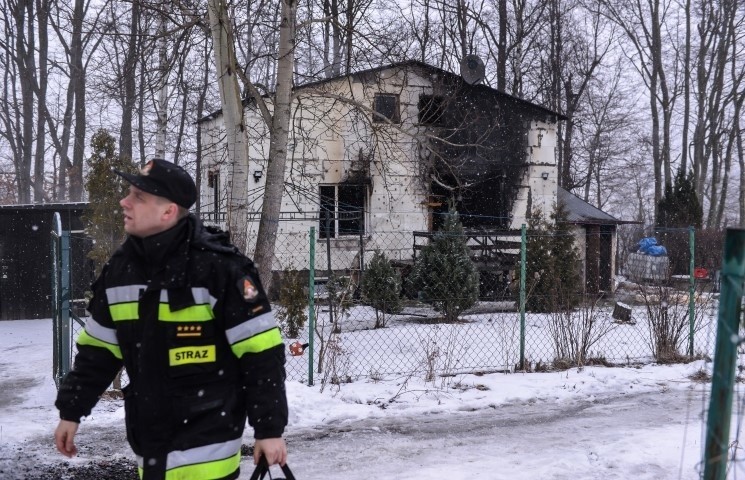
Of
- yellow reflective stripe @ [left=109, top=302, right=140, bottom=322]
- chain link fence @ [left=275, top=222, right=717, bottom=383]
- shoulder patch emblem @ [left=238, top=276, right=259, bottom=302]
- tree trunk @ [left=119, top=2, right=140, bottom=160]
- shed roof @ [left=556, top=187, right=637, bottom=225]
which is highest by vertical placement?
tree trunk @ [left=119, top=2, right=140, bottom=160]

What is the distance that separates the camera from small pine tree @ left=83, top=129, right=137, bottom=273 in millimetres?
7859

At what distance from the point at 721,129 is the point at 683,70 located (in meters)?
3.67

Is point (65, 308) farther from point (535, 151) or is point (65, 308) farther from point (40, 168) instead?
point (40, 168)

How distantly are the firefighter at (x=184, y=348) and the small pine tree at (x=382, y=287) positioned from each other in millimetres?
9978

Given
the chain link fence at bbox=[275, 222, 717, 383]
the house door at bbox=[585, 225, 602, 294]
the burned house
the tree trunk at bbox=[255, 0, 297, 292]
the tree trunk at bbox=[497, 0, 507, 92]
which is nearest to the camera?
the tree trunk at bbox=[255, 0, 297, 292]

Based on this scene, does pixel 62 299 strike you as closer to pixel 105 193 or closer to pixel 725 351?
pixel 105 193

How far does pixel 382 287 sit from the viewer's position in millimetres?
12984

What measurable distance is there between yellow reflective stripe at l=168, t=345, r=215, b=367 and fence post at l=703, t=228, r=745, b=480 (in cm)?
183

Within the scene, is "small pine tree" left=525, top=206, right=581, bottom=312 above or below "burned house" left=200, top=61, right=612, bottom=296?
below

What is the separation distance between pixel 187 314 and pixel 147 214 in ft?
1.40

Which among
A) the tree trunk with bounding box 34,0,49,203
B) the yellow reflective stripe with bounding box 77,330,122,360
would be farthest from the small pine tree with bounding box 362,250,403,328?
the tree trunk with bounding box 34,0,49,203

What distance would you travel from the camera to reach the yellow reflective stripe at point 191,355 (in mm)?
2693

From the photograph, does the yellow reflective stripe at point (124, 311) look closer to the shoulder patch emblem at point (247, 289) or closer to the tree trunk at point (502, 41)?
the shoulder patch emblem at point (247, 289)

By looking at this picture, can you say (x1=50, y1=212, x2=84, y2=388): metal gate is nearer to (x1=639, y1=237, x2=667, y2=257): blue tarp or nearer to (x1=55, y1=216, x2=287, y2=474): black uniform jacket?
(x1=55, y1=216, x2=287, y2=474): black uniform jacket
